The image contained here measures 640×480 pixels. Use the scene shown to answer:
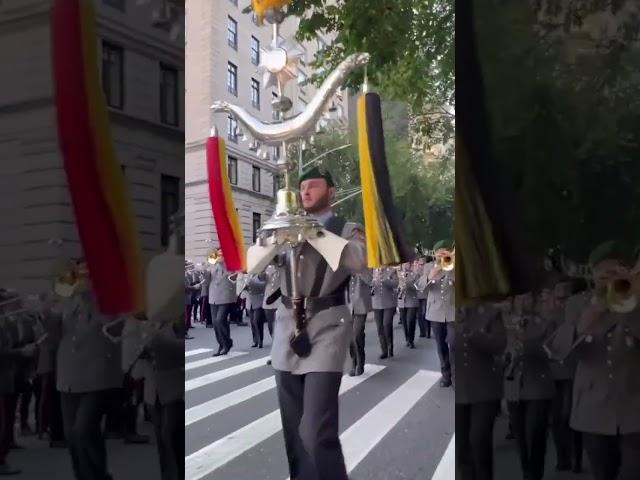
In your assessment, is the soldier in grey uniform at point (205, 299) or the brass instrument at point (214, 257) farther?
the soldier in grey uniform at point (205, 299)

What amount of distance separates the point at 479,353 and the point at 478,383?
0.40 ft

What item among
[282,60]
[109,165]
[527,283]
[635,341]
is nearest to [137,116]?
[109,165]

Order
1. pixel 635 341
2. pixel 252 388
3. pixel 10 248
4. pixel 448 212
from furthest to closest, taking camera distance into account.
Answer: pixel 252 388 → pixel 448 212 → pixel 10 248 → pixel 635 341

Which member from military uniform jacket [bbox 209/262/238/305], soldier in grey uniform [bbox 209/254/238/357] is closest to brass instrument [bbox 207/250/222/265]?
soldier in grey uniform [bbox 209/254/238/357]

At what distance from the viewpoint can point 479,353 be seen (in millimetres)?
2621

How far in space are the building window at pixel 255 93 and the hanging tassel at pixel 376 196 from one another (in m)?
0.68

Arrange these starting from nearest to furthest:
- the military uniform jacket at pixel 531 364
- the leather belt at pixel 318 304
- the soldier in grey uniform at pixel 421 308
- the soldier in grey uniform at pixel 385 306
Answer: the military uniform jacket at pixel 531 364 < the leather belt at pixel 318 304 < the soldier in grey uniform at pixel 421 308 < the soldier in grey uniform at pixel 385 306

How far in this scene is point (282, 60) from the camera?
3.90 metres

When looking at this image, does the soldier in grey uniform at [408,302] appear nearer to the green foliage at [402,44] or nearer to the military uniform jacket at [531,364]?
the green foliage at [402,44]

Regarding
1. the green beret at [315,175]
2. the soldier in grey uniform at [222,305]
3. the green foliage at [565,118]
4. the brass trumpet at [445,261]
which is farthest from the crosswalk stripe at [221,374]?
the green foliage at [565,118]

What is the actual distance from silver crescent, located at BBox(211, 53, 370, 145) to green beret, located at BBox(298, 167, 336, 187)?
0.21 meters

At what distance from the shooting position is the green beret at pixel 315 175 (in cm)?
376

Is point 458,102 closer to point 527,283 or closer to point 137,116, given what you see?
point 527,283

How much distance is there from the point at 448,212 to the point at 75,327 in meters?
1.73
